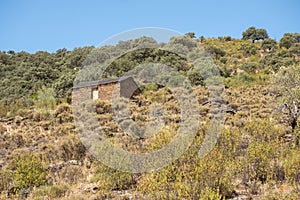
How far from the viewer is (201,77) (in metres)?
30.9

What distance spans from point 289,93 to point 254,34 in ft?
176

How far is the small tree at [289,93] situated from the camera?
1234cm

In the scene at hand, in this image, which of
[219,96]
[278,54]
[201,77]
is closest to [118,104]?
[219,96]

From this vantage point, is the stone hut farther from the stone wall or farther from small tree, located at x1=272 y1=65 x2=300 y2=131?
small tree, located at x1=272 y1=65 x2=300 y2=131

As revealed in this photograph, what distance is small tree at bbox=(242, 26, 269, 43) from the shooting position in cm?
6350

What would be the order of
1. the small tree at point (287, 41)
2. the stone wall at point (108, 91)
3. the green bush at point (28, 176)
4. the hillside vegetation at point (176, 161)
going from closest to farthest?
the hillside vegetation at point (176, 161)
the green bush at point (28, 176)
the stone wall at point (108, 91)
the small tree at point (287, 41)

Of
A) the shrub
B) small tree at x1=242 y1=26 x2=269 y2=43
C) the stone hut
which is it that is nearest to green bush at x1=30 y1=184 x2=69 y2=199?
the stone hut

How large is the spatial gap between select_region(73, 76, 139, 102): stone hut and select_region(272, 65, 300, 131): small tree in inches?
516

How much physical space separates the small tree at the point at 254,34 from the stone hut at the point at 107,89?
43.1m

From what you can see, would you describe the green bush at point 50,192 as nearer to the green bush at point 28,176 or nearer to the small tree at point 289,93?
the green bush at point 28,176

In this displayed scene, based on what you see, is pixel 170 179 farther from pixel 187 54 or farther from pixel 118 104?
pixel 187 54

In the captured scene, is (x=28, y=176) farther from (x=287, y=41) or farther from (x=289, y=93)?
(x=287, y=41)

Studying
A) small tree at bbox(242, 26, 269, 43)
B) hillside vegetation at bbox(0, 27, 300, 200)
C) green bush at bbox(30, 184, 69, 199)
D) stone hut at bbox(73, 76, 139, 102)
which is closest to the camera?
hillside vegetation at bbox(0, 27, 300, 200)

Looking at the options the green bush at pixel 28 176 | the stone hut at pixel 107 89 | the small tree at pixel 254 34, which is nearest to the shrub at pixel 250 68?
the stone hut at pixel 107 89
